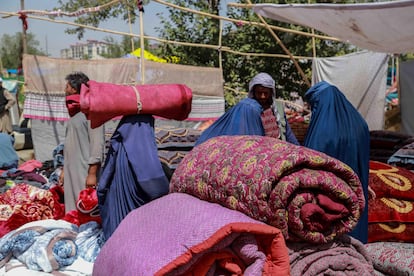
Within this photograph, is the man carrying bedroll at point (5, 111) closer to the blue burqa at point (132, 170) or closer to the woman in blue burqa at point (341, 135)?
the blue burqa at point (132, 170)

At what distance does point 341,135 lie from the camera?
9.11 ft

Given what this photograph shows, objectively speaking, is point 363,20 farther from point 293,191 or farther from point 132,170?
point 293,191

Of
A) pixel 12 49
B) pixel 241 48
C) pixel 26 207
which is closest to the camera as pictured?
pixel 26 207

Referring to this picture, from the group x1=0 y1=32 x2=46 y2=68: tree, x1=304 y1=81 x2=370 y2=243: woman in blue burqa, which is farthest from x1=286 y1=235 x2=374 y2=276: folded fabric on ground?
x1=0 y1=32 x2=46 y2=68: tree

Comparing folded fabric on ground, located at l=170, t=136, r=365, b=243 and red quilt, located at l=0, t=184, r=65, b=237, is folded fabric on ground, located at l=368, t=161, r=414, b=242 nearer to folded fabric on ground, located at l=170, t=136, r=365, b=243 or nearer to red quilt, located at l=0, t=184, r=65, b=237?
folded fabric on ground, located at l=170, t=136, r=365, b=243

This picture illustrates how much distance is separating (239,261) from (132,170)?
129cm

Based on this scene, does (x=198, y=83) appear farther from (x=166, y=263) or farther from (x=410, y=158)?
(x=166, y=263)

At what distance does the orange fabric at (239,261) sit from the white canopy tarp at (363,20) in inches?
107

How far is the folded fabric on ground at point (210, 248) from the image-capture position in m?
1.54

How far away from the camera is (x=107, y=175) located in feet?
9.39

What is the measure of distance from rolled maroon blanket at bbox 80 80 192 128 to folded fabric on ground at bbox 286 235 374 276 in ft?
4.10

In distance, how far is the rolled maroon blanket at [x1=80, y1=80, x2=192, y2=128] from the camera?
2.52 meters

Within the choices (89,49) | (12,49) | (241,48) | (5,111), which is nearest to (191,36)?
(241,48)

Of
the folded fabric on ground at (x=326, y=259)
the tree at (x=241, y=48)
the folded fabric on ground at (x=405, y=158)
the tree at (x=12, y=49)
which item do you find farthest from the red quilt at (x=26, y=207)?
the tree at (x=12, y=49)
